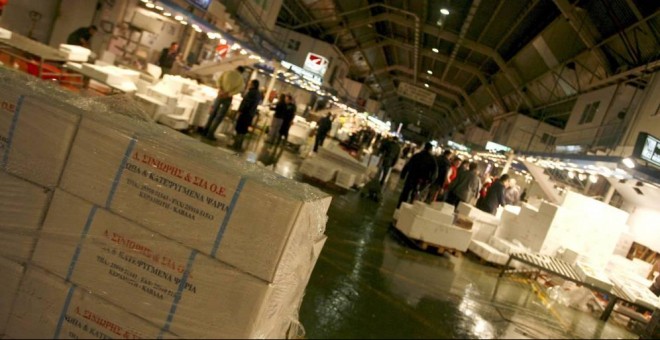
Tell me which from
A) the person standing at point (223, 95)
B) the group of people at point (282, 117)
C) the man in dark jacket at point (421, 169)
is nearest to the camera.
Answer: the person standing at point (223, 95)

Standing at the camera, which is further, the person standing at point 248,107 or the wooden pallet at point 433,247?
the person standing at point 248,107

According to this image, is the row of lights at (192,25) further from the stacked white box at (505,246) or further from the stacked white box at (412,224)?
the stacked white box at (505,246)

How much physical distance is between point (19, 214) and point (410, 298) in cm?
475

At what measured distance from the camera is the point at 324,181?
13.6m

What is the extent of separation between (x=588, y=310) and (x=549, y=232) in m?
2.23

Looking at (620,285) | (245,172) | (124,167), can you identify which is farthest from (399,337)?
Result: (620,285)

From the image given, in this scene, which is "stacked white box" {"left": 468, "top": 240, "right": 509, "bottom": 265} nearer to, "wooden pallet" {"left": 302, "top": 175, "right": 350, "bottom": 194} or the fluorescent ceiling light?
the fluorescent ceiling light

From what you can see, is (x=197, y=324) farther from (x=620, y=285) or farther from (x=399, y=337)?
(x=620, y=285)

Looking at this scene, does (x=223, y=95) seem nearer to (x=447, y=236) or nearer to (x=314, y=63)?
(x=447, y=236)

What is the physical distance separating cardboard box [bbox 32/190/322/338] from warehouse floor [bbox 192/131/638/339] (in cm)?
175

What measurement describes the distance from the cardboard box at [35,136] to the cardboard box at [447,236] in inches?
302

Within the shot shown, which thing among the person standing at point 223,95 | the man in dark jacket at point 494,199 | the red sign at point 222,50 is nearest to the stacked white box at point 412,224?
the man in dark jacket at point 494,199

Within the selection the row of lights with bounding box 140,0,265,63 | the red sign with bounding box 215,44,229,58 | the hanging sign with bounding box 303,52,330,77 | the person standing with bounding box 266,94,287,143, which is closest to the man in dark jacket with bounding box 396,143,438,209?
the person standing with bounding box 266,94,287,143

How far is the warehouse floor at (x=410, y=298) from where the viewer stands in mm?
5355
